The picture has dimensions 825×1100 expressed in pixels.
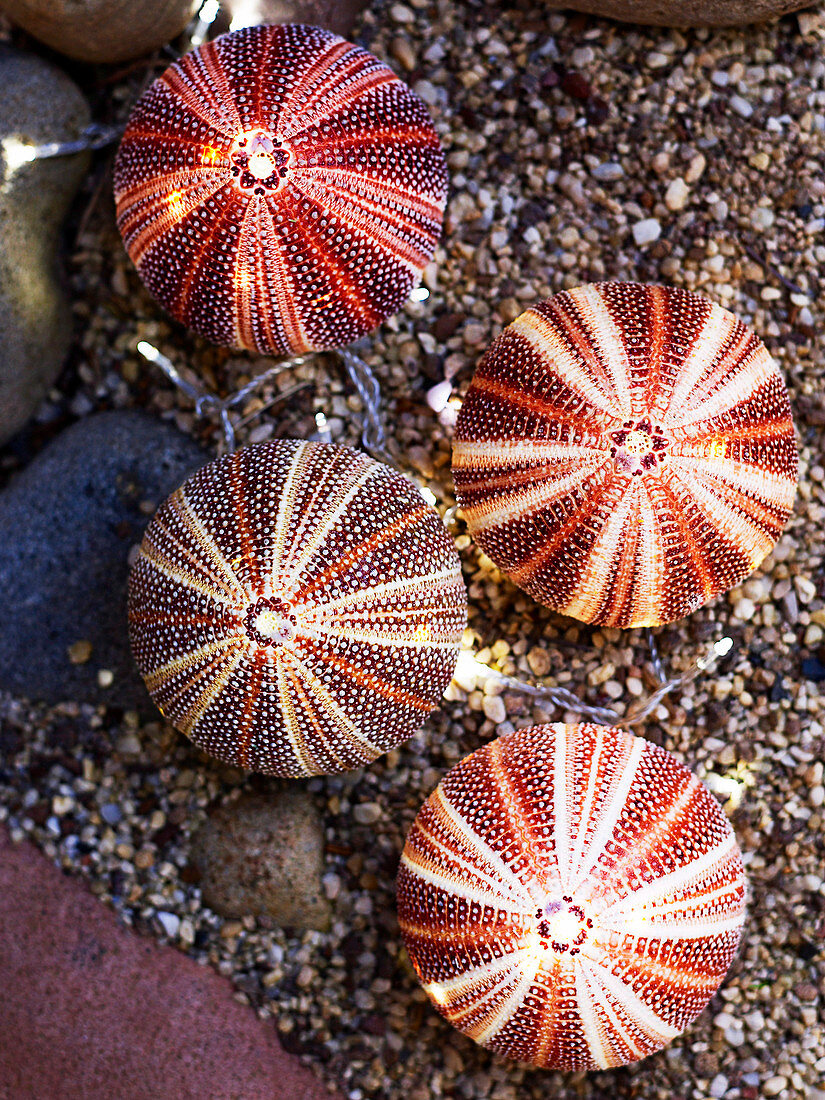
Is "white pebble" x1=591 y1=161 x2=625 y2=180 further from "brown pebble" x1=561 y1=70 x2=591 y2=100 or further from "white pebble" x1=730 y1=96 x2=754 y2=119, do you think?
"white pebble" x1=730 y1=96 x2=754 y2=119

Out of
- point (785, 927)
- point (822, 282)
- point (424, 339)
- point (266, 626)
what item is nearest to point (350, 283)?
point (424, 339)

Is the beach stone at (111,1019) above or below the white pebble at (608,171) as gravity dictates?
below

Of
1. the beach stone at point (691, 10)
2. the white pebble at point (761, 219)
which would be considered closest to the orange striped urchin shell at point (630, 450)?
the white pebble at point (761, 219)

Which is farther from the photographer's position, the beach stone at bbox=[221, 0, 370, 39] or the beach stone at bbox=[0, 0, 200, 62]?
the beach stone at bbox=[221, 0, 370, 39]

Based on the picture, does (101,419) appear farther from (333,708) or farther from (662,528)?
(662,528)

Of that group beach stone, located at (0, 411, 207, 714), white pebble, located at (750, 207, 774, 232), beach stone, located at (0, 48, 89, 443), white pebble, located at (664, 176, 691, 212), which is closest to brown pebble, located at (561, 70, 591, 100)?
white pebble, located at (664, 176, 691, 212)

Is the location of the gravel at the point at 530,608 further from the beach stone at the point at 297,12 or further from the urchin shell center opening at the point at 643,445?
the urchin shell center opening at the point at 643,445

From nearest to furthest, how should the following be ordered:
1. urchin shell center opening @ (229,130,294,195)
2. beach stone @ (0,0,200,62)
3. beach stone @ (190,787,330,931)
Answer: urchin shell center opening @ (229,130,294,195), beach stone @ (0,0,200,62), beach stone @ (190,787,330,931)
